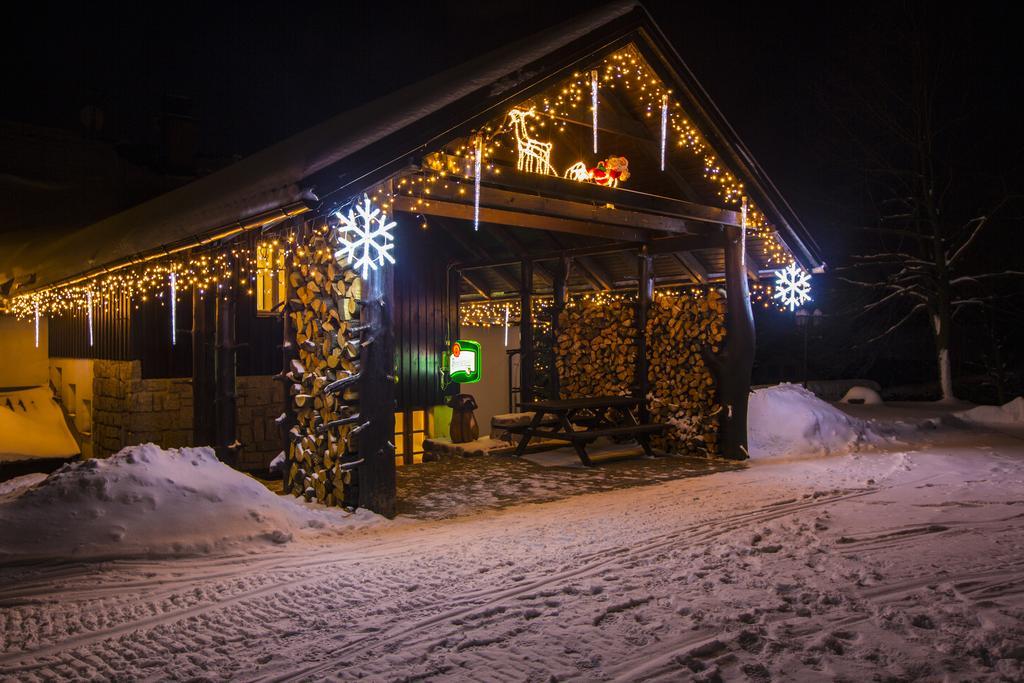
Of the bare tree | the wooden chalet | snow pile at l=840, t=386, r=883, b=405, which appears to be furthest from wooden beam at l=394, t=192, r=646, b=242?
the bare tree

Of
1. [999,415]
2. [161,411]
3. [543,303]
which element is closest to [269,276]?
[161,411]

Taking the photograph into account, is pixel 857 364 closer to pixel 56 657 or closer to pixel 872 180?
pixel 872 180

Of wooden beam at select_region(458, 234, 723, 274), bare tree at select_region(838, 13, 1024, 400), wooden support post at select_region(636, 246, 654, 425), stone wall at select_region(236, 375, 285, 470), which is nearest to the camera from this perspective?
wooden beam at select_region(458, 234, 723, 274)

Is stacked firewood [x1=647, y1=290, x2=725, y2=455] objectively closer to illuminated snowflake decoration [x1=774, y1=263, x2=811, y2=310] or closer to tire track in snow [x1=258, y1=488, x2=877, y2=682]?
illuminated snowflake decoration [x1=774, y1=263, x2=811, y2=310]

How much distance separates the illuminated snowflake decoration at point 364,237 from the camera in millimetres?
6848

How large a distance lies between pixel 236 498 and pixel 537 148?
5393 mm

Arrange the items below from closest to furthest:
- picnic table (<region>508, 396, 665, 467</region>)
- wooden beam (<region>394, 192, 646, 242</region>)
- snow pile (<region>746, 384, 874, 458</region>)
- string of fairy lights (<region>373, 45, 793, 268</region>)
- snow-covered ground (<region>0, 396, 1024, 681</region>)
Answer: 1. snow-covered ground (<region>0, 396, 1024, 681</region>)
2. string of fairy lights (<region>373, 45, 793, 268</region>)
3. wooden beam (<region>394, 192, 646, 242</region>)
4. picnic table (<region>508, 396, 665, 467</region>)
5. snow pile (<region>746, 384, 874, 458</region>)

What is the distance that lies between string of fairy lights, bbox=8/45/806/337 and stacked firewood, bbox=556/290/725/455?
174 cm

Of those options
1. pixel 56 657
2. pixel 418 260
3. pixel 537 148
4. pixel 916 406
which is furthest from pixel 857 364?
pixel 56 657

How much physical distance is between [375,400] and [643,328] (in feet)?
19.9

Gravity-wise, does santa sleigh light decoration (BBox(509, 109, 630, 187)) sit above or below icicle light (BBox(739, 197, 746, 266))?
above

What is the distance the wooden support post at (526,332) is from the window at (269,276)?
460cm

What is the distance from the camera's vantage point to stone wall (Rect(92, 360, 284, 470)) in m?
10.9

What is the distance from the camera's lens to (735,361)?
10.6 m
